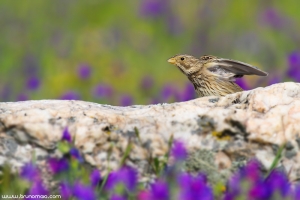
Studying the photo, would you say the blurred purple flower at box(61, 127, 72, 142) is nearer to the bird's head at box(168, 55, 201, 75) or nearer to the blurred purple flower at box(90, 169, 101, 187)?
the blurred purple flower at box(90, 169, 101, 187)

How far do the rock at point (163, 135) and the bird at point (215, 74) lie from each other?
226 centimetres

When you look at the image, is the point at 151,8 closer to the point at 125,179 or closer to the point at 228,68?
the point at 228,68

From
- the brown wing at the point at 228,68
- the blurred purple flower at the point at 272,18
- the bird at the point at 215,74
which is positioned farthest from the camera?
the blurred purple flower at the point at 272,18

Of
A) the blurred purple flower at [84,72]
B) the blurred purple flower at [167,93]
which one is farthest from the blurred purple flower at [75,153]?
the blurred purple flower at [84,72]

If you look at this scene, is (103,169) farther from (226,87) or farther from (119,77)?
(119,77)

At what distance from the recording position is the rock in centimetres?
429

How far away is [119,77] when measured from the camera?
11750 millimetres

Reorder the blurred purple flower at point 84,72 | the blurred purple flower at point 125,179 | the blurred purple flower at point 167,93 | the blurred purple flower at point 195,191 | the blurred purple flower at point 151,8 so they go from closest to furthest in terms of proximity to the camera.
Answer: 1. the blurred purple flower at point 195,191
2. the blurred purple flower at point 125,179
3. the blurred purple flower at point 167,93
4. the blurred purple flower at point 84,72
5. the blurred purple flower at point 151,8

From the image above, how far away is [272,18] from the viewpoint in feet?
41.7

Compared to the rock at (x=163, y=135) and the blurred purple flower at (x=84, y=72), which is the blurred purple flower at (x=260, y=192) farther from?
the blurred purple flower at (x=84, y=72)

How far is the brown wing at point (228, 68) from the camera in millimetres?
6676

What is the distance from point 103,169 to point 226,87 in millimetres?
3060

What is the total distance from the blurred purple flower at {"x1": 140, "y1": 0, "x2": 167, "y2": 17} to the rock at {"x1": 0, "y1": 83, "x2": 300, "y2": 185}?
9.13m

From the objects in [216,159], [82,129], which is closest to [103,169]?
[82,129]
